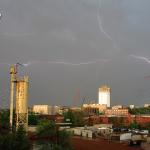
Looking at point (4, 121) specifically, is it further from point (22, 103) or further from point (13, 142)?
point (13, 142)

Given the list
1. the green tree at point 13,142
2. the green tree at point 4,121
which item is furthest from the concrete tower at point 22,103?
the green tree at point 13,142

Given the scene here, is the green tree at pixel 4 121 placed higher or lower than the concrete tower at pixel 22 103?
lower

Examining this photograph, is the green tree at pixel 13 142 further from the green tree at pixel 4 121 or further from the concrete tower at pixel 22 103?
the concrete tower at pixel 22 103

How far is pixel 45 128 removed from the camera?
143 feet

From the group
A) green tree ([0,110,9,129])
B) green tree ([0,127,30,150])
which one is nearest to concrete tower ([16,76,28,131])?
green tree ([0,110,9,129])

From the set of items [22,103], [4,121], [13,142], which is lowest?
[13,142]

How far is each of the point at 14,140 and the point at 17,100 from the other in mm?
22704

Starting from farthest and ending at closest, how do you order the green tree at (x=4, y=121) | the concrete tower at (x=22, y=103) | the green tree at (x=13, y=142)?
1. the concrete tower at (x=22, y=103)
2. the green tree at (x=4, y=121)
3. the green tree at (x=13, y=142)

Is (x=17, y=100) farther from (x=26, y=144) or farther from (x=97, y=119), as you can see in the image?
(x=97, y=119)

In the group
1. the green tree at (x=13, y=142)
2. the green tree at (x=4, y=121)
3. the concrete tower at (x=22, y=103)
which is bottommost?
the green tree at (x=13, y=142)

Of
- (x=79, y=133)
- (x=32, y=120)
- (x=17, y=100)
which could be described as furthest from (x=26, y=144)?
(x=32, y=120)

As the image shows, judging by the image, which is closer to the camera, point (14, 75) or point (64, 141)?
point (64, 141)

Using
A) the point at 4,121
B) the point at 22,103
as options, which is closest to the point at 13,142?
the point at 22,103

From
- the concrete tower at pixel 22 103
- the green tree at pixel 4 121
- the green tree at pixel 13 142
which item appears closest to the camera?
the green tree at pixel 13 142
